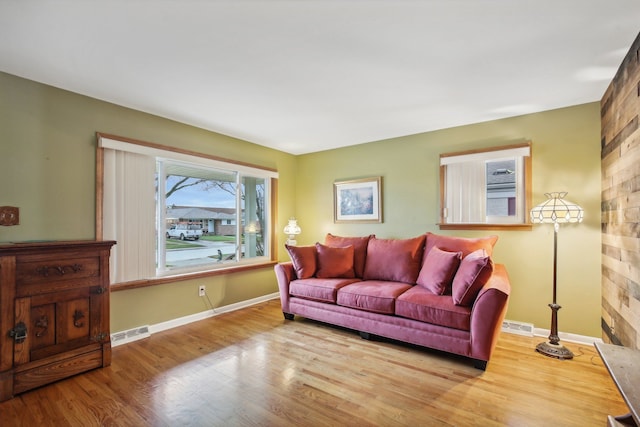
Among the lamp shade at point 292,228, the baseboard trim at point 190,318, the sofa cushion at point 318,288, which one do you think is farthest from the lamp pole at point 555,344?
the baseboard trim at point 190,318

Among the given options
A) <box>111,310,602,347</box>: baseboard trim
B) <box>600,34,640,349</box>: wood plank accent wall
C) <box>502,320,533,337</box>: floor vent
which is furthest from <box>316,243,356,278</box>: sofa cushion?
<box>600,34,640,349</box>: wood plank accent wall

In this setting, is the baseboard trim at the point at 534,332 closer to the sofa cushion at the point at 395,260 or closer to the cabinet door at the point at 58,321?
the sofa cushion at the point at 395,260

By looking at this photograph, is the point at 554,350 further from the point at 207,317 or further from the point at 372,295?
the point at 207,317

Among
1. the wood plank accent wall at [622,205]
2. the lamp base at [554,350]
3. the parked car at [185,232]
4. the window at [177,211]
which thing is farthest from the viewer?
the parked car at [185,232]

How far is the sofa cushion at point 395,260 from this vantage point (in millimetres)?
3430

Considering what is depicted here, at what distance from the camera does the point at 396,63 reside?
2277mm

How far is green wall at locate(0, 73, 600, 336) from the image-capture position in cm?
250

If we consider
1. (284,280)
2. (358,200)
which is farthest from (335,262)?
(358,200)

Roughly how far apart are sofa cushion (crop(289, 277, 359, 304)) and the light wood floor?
49 cm

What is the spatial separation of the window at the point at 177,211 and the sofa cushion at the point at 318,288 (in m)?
1.14

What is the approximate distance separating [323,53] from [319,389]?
2.39 m

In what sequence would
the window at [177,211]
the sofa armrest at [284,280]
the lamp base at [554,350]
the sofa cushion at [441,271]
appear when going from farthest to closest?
the sofa armrest at [284,280] → the window at [177,211] → the sofa cushion at [441,271] → the lamp base at [554,350]

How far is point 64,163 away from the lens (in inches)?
105

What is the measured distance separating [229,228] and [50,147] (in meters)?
2.08
